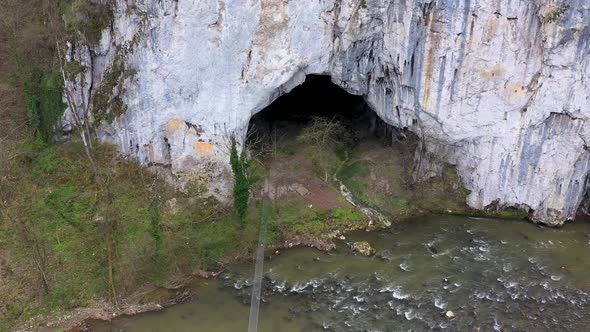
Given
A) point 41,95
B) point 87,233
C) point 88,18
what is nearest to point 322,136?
point 87,233

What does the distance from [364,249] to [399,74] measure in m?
7.20

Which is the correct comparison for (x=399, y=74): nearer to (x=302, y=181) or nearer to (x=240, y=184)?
(x=302, y=181)

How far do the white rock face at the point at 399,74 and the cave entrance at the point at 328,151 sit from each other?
249 centimetres

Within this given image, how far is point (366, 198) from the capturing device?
23969 millimetres

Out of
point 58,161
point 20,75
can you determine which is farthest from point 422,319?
point 20,75

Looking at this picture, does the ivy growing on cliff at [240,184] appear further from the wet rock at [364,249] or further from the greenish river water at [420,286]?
the wet rock at [364,249]

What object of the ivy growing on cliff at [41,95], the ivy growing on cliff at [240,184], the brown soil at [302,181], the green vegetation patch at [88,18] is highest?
the green vegetation patch at [88,18]

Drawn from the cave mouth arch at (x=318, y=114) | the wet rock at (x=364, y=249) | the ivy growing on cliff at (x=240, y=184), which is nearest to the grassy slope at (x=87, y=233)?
the ivy growing on cliff at (x=240, y=184)

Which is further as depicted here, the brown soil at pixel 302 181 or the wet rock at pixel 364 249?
the brown soil at pixel 302 181

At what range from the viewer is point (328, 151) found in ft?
84.7

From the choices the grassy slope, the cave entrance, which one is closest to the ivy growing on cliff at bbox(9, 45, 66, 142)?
the grassy slope

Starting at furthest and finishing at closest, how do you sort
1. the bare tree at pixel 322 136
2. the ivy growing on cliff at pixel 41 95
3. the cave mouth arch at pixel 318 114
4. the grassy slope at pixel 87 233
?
the cave mouth arch at pixel 318 114 < the bare tree at pixel 322 136 < the ivy growing on cliff at pixel 41 95 < the grassy slope at pixel 87 233

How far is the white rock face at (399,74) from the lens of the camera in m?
20.2

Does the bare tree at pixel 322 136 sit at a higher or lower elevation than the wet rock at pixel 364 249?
higher
